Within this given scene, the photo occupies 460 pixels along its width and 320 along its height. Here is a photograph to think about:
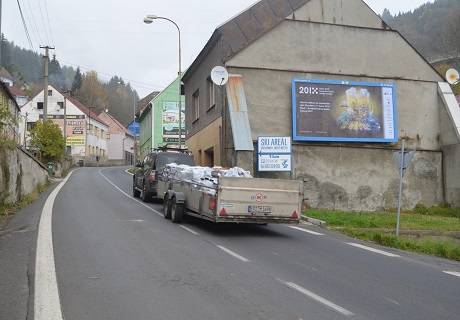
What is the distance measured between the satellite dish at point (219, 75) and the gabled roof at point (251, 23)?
207 centimetres

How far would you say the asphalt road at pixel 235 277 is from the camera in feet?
20.1

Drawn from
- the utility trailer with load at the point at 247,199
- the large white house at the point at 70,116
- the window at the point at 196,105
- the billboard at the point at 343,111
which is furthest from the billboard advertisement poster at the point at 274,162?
the large white house at the point at 70,116

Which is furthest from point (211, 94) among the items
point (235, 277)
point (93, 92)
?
point (93, 92)

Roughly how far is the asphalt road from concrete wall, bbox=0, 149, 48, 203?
3.81m

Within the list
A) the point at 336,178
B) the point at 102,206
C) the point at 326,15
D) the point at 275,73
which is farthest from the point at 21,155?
the point at 326,15

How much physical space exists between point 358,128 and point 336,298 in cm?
1702

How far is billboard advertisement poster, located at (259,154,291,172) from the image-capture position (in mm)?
20531

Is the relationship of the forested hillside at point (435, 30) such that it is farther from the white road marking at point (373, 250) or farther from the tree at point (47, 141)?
the white road marking at point (373, 250)

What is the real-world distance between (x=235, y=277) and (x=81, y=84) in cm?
12015

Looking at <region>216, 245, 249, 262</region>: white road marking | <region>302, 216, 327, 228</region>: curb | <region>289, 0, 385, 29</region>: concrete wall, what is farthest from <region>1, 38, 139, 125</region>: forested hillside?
<region>216, 245, 249, 262</region>: white road marking

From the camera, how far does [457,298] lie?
7.30 metres

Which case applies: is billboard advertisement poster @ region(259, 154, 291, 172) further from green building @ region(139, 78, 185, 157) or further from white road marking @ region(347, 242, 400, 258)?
green building @ region(139, 78, 185, 157)

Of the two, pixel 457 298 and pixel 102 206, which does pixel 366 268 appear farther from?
pixel 102 206

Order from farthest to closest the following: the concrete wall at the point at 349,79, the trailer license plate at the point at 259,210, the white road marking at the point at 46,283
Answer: the concrete wall at the point at 349,79 → the trailer license plate at the point at 259,210 → the white road marking at the point at 46,283
